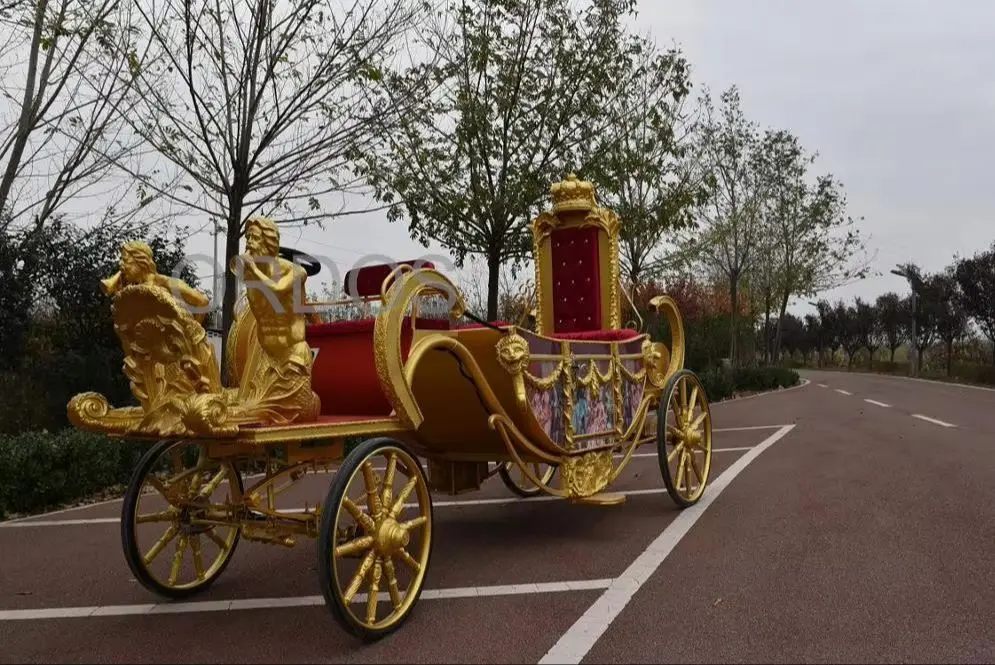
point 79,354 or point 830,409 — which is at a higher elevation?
point 79,354

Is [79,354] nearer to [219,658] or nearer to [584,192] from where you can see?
[584,192]

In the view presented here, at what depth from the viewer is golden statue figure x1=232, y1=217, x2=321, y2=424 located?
3436 millimetres

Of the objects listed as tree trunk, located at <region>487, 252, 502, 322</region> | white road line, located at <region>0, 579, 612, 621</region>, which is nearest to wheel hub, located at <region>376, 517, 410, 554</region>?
white road line, located at <region>0, 579, 612, 621</region>

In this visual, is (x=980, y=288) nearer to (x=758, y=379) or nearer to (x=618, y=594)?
(x=758, y=379)

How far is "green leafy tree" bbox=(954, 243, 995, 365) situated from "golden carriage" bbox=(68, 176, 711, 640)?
27.9m

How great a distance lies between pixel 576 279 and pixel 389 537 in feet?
11.6

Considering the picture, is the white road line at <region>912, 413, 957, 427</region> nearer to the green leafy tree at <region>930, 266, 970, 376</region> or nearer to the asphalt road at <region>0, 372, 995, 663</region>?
the asphalt road at <region>0, 372, 995, 663</region>

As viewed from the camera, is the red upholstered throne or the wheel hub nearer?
the wheel hub

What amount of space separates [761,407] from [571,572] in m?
13.8

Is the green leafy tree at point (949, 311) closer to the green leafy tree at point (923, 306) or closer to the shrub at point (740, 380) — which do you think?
the green leafy tree at point (923, 306)

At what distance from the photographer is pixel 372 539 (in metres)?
3.46

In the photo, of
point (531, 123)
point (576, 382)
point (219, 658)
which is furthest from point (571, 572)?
point (531, 123)

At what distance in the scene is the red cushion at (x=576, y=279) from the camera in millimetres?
6500

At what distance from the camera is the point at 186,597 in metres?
4.14
